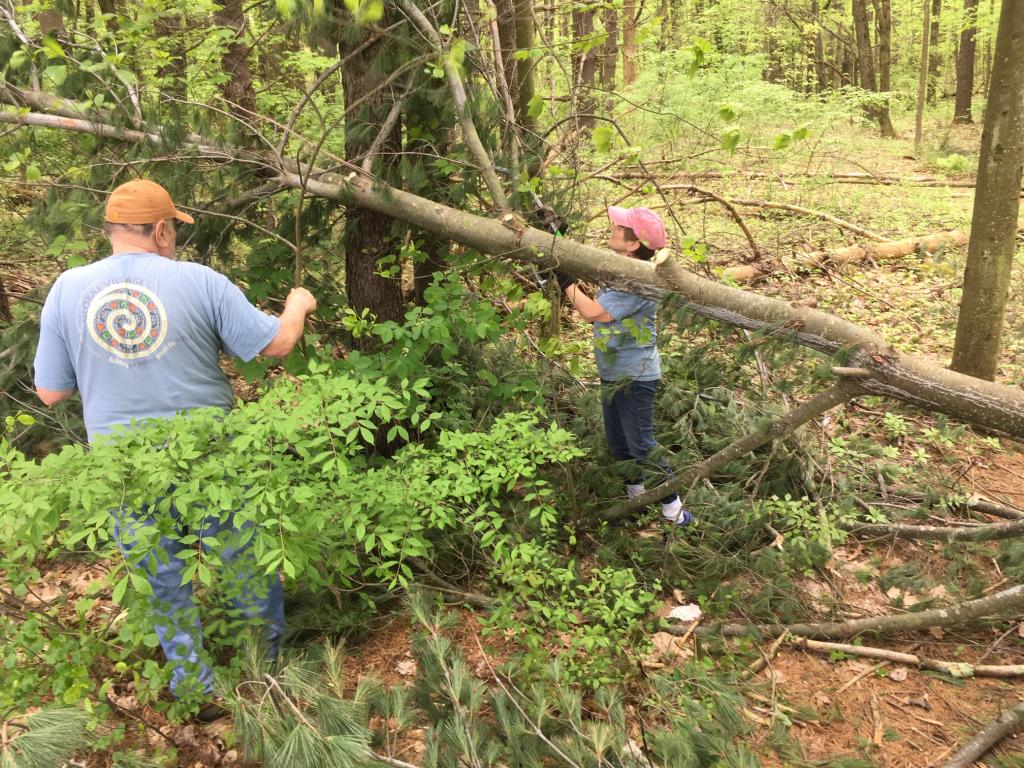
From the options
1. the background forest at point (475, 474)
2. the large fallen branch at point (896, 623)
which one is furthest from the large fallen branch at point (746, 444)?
the large fallen branch at point (896, 623)

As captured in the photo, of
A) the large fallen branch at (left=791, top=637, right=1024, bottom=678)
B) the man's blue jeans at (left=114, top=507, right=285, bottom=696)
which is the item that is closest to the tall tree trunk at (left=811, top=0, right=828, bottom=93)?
the large fallen branch at (left=791, top=637, right=1024, bottom=678)

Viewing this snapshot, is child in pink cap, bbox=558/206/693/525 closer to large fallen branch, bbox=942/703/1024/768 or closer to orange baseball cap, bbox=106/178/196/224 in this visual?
large fallen branch, bbox=942/703/1024/768

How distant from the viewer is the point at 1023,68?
493 cm

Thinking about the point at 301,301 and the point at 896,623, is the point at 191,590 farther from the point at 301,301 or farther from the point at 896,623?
the point at 896,623

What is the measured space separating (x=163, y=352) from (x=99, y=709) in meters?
1.40

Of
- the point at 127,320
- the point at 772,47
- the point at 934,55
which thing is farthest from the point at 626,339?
the point at 934,55

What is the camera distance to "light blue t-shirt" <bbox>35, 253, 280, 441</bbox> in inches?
104

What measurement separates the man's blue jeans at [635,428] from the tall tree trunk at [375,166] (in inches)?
64.1

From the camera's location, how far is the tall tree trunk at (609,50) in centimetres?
427

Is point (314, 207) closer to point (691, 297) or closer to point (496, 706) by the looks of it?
point (691, 297)

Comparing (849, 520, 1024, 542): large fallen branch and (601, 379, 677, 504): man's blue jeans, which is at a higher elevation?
(601, 379, 677, 504): man's blue jeans

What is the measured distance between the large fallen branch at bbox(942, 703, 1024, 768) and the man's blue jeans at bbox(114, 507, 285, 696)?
291 centimetres

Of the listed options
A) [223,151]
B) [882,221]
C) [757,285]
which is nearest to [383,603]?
[223,151]

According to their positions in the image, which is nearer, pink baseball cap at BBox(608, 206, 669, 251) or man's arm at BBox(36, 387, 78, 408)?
man's arm at BBox(36, 387, 78, 408)
